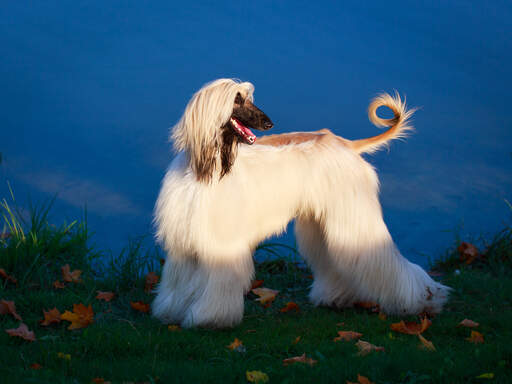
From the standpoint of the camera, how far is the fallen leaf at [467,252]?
467cm

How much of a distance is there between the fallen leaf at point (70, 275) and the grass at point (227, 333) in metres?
0.05

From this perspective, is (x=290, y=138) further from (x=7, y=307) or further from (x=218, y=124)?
(x=7, y=307)

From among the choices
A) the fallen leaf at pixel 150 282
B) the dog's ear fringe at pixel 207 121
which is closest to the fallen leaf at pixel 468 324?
the dog's ear fringe at pixel 207 121

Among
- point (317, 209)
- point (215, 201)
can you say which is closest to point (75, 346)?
point (215, 201)

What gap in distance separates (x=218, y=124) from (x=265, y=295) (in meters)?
1.41

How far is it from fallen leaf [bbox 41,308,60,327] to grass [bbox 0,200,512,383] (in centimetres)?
3

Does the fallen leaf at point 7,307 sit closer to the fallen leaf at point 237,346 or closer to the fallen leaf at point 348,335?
the fallen leaf at point 237,346

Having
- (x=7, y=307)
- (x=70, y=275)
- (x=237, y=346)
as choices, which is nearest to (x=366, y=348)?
(x=237, y=346)

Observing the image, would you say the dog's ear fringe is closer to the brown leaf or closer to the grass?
the grass

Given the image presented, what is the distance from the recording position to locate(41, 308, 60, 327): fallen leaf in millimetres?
3199

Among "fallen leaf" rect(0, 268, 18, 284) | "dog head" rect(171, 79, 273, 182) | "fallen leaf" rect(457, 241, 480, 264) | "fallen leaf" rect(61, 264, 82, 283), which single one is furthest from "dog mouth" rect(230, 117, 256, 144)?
"fallen leaf" rect(457, 241, 480, 264)

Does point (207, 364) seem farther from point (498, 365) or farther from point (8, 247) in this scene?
point (8, 247)

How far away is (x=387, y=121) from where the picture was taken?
3617 millimetres

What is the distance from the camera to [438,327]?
10.5 feet
